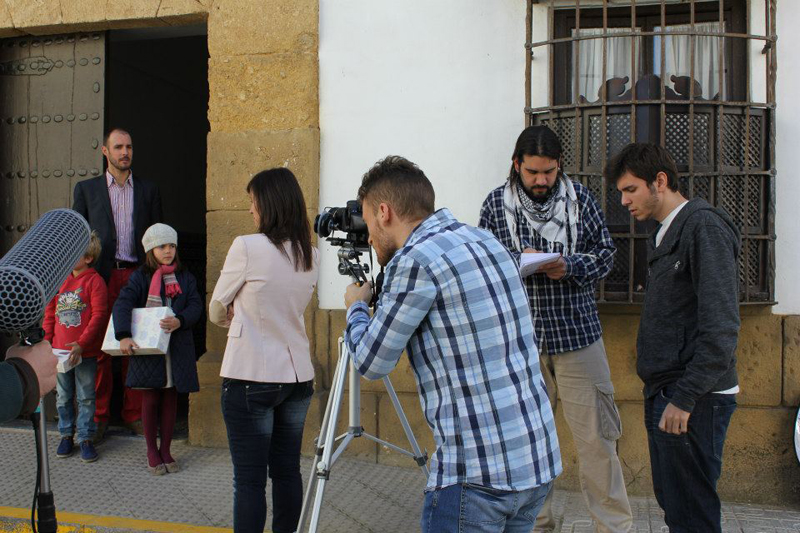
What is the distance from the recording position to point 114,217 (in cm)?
551

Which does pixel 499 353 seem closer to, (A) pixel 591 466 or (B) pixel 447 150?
(A) pixel 591 466

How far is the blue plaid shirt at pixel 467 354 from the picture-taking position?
204 centimetres

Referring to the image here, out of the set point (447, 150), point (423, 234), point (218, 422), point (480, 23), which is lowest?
point (218, 422)

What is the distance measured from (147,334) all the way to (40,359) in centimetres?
298

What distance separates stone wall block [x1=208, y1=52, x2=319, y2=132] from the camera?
5.29m

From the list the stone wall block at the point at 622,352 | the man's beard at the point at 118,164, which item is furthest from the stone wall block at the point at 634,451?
the man's beard at the point at 118,164

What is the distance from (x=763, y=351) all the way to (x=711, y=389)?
2.07 metres

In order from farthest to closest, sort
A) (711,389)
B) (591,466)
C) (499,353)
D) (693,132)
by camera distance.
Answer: (693,132), (591,466), (711,389), (499,353)

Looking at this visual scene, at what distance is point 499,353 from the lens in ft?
6.81

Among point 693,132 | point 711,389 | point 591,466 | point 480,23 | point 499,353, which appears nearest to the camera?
point 499,353

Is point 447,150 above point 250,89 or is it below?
below

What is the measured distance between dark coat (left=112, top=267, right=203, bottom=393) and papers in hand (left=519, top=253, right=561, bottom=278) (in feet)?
7.72

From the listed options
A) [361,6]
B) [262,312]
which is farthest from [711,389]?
[361,6]

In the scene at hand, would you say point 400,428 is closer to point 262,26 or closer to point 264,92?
point 264,92
